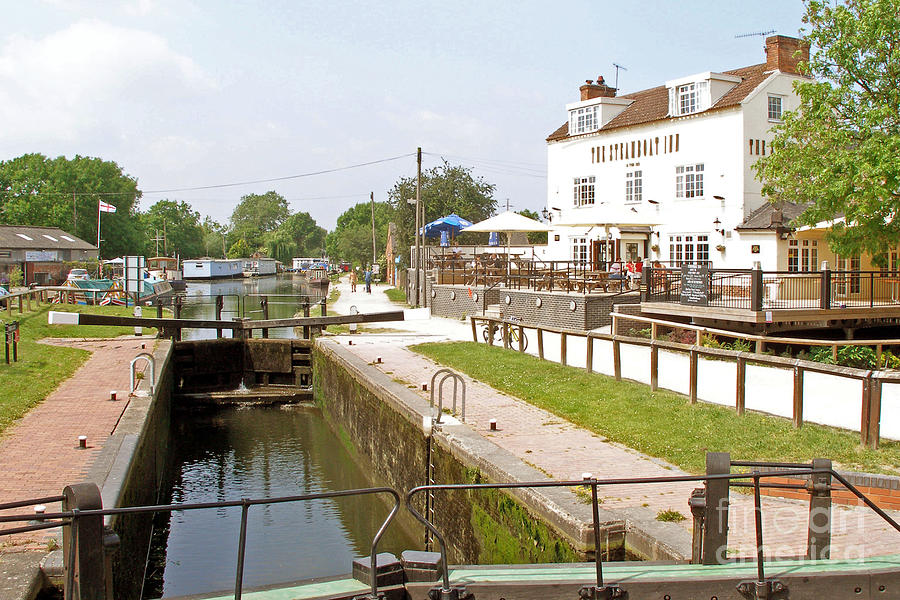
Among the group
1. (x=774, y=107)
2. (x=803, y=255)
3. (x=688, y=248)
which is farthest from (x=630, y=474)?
(x=774, y=107)

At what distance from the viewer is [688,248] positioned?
3209cm

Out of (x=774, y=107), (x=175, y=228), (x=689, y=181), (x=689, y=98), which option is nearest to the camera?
(x=774, y=107)

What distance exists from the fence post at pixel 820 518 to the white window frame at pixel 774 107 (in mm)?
27872

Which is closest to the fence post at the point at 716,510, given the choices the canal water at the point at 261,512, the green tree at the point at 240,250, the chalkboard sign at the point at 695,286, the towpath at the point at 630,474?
the towpath at the point at 630,474

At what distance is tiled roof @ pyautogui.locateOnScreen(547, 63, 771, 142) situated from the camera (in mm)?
30875

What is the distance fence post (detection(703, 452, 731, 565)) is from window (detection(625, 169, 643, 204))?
29.8 m

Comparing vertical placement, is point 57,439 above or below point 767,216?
below

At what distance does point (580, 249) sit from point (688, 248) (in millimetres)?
5506

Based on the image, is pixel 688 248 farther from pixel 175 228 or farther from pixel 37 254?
pixel 175 228

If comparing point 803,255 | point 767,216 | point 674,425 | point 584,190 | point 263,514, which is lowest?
point 263,514

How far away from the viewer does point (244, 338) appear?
25.2m

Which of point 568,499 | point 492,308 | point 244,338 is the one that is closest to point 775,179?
point 492,308

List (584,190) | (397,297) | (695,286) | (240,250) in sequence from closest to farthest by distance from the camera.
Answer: (695,286), (584,190), (397,297), (240,250)

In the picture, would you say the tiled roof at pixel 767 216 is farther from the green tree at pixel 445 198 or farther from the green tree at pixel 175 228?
the green tree at pixel 175 228
